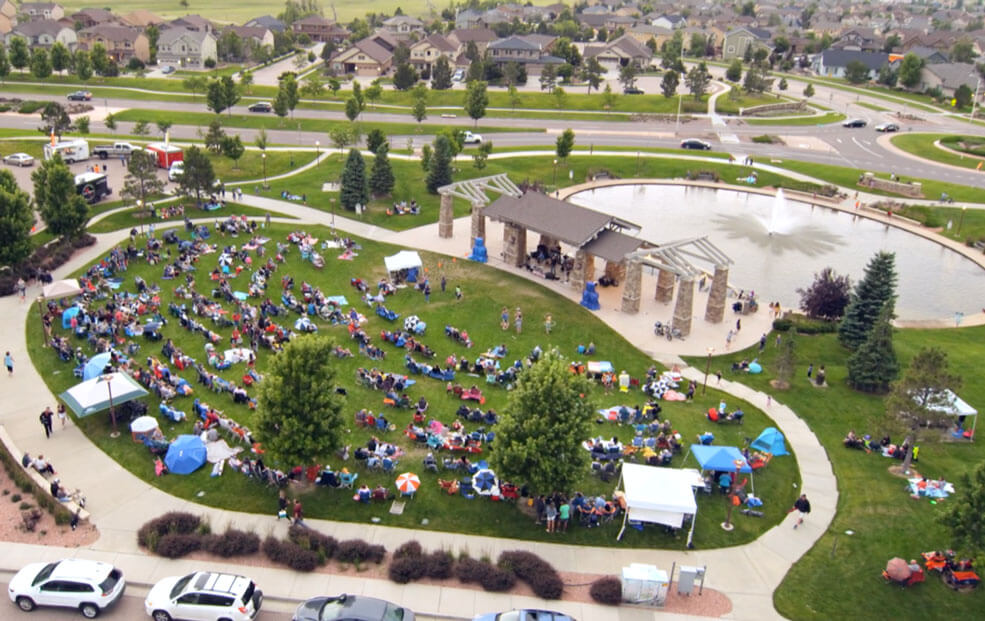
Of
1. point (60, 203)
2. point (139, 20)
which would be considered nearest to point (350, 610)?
point (60, 203)

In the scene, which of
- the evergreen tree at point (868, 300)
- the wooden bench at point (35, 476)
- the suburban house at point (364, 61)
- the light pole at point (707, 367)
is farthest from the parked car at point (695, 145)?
the wooden bench at point (35, 476)

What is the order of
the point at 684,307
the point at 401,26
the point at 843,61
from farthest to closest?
1. the point at 401,26
2. the point at 843,61
3. the point at 684,307

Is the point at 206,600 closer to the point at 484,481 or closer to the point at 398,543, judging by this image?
the point at 398,543

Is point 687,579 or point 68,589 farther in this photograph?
point 687,579

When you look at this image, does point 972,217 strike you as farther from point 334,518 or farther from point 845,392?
point 334,518

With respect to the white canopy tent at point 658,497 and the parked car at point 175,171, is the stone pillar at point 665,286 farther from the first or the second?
the parked car at point 175,171

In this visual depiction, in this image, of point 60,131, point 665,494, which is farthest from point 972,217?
point 60,131

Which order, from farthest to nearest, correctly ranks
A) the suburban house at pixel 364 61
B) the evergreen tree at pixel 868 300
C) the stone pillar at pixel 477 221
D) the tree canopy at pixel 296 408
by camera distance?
the suburban house at pixel 364 61
the stone pillar at pixel 477 221
the evergreen tree at pixel 868 300
the tree canopy at pixel 296 408

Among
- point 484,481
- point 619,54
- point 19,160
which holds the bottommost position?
point 484,481
